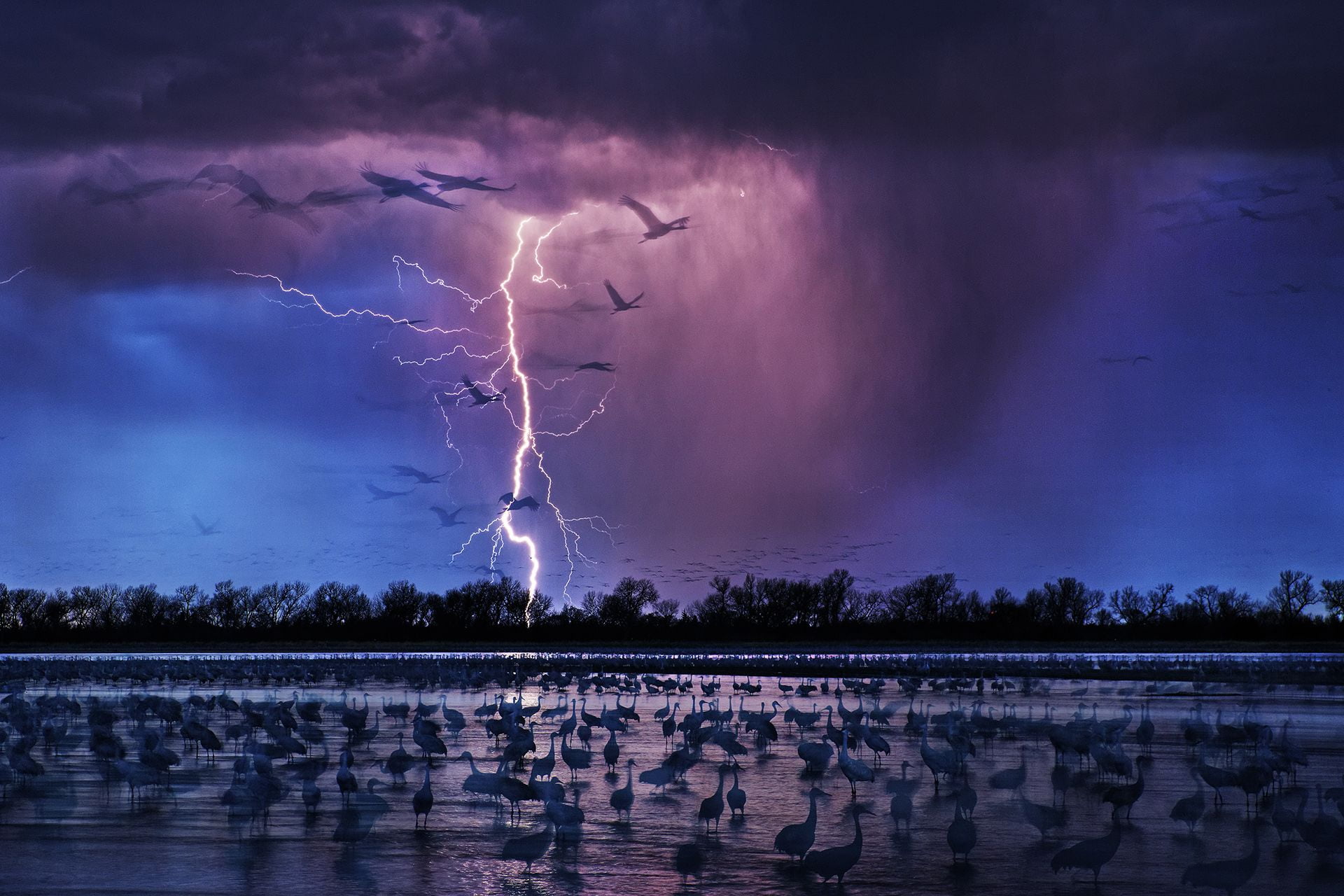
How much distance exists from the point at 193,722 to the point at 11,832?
6.74 m

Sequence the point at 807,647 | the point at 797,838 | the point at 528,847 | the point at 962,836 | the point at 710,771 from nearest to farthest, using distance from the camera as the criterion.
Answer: the point at 528,847, the point at 797,838, the point at 962,836, the point at 710,771, the point at 807,647

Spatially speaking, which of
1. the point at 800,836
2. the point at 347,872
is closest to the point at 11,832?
the point at 347,872

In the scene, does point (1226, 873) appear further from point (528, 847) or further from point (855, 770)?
point (855, 770)

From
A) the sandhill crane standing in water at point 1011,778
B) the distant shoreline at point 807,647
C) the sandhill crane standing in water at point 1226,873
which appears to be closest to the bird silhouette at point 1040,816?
the sandhill crane standing in water at point 1011,778

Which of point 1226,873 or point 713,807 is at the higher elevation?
point 713,807

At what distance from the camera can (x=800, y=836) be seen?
37.2 feet

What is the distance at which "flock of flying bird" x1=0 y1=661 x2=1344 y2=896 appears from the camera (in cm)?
1239

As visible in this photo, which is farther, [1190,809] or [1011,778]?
[1011,778]


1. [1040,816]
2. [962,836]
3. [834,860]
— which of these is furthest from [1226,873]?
[834,860]

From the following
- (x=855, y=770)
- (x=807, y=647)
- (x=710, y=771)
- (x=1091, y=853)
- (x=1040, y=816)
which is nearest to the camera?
(x=1091, y=853)

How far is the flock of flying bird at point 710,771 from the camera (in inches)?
488

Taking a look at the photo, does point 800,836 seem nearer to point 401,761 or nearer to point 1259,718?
point 401,761

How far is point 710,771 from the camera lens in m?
19.4

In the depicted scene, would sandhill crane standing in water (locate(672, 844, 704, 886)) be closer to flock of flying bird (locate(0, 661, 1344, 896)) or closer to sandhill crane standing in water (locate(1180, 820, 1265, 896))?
flock of flying bird (locate(0, 661, 1344, 896))
